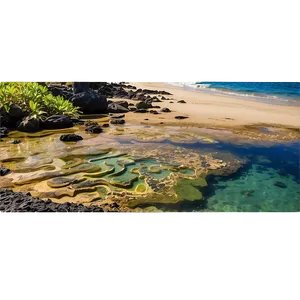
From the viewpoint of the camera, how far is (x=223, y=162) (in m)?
5.21

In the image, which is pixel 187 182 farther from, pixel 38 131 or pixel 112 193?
pixel 38 131

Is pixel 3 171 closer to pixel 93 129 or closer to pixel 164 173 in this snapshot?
pixel 164 173

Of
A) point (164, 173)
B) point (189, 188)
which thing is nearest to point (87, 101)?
point (164, 173)

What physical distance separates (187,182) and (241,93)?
16.4 m

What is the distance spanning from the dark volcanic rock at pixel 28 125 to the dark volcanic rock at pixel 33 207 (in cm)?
430

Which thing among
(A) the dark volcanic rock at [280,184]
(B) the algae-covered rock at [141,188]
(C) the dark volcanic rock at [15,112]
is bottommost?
(B) the algae-covered rock at [141,188]

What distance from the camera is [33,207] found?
302 cm

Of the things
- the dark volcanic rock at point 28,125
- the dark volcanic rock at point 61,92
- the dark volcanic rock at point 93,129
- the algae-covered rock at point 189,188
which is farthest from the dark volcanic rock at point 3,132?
the algae-covered rock at point 189,188

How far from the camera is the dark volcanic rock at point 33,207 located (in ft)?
9.31

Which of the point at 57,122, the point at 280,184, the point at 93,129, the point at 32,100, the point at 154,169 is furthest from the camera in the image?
the point at 32,100

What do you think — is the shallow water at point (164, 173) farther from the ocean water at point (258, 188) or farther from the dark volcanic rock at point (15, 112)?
the dark volcanic rock at point (15, 112)

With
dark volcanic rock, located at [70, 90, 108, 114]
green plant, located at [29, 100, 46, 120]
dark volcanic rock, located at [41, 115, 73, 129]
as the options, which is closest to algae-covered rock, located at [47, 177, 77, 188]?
dark volcanic rock, located at [41, 115, 73, 129]

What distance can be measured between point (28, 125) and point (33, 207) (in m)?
5.05
